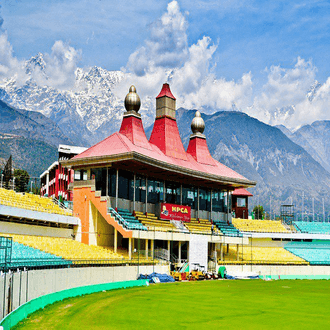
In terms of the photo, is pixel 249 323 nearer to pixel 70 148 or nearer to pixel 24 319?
pixel 24 319

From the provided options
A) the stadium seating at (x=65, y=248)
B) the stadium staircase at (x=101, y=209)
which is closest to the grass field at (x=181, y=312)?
the stadium seating at (x=65, y=248)

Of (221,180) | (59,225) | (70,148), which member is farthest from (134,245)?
(70,148)

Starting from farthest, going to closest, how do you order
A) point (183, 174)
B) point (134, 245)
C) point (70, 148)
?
point (70, 148) < point (183, 174) < point (134, 245)

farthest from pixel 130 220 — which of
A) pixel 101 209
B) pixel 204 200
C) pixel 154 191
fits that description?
pixel 204 200

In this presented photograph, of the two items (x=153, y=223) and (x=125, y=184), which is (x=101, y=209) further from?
(x=153, y=223)

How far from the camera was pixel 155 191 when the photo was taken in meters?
65.9

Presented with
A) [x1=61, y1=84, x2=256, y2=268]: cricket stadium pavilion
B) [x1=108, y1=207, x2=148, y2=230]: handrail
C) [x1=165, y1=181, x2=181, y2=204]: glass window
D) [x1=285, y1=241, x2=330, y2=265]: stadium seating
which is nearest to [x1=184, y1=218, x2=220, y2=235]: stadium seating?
[x1=61, y1=84, x2=256, y2=268]: cricket stadium pavilion

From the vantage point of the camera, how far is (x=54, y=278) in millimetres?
32969

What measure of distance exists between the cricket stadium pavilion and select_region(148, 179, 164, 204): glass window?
0.44 ft

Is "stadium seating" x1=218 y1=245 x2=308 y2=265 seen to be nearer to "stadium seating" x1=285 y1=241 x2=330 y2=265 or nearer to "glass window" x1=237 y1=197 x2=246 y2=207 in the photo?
"stadium seating" x1=285 y1=241 x2=330 y2=265

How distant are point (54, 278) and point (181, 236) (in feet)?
92.1

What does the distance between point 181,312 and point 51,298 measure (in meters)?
8.10

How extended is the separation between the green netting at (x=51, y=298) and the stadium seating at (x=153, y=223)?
435 inches

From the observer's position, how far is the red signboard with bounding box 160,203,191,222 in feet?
213
